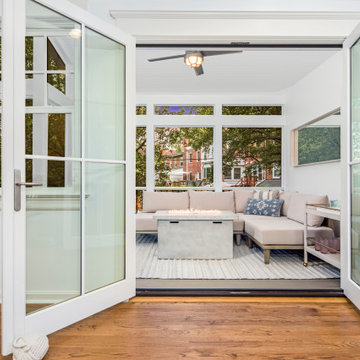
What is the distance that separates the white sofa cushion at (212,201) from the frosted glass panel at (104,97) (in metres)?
3.11

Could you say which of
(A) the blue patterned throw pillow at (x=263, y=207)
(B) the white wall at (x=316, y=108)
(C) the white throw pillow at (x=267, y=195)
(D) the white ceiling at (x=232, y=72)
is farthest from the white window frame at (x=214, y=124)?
(A) the blue patterned throw pillow at (x=263, y=207)

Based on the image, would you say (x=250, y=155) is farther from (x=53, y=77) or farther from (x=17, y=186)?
A: (x=17, y=186)

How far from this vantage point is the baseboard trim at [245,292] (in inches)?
99.0

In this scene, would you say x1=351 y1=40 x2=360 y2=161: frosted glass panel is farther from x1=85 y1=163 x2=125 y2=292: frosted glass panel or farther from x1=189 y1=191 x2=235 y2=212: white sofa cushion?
x1=189 y1=191 x2=235 y2=212: white sofa cushion

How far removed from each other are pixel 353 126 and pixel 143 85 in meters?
3.76

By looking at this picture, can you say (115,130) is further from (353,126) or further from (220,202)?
(220,202)

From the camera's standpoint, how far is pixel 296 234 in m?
3.44

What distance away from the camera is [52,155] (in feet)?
6.45

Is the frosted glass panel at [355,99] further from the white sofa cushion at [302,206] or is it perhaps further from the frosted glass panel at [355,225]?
the white sofa cushion at [302,206]

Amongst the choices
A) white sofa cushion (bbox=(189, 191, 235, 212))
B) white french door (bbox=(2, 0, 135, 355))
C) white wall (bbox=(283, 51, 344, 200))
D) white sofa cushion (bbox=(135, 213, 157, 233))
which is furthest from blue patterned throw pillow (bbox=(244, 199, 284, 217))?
white french door (bbox=(2, 0, 135, 355))

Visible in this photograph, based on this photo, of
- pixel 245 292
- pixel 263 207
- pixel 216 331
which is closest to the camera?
pixel 216 331

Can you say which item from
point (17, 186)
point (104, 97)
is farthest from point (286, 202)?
point (17, 186)

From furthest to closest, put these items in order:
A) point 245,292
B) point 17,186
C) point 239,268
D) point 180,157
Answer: point 180,157
point 239,268
point 245,292
point 17,186

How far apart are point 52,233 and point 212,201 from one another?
11.9ft
